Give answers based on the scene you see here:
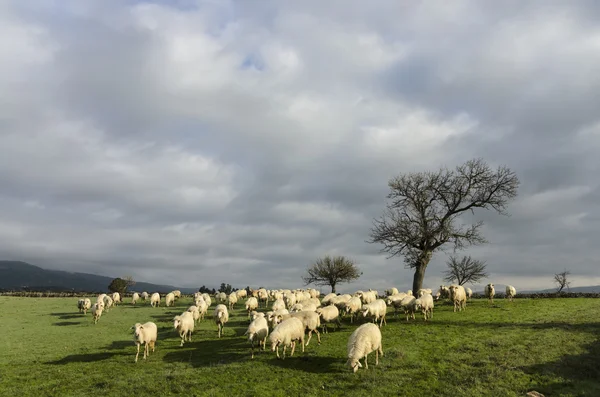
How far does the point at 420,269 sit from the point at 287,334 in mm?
25127

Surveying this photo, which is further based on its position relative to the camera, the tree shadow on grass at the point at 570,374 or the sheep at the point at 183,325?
the sheep at the point at 183,325

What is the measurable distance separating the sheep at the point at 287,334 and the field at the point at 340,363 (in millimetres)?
733

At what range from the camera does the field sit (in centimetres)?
1633

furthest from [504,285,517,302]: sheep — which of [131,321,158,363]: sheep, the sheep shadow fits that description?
the sheep shadow

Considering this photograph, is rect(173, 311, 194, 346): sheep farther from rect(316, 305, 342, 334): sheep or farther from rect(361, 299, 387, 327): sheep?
rect(361, 299, 387, 327): sheep

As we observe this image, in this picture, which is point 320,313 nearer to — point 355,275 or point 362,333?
point 362,333

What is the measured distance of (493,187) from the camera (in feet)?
139

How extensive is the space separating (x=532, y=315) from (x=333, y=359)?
19.4m

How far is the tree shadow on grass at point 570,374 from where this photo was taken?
51.2ft

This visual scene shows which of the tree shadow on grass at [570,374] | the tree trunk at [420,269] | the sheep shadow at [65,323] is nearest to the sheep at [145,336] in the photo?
the sheep shadow at [65,323]

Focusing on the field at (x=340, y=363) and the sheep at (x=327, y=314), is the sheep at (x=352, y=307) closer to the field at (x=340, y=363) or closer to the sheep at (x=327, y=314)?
the field at (x=340, y=363)

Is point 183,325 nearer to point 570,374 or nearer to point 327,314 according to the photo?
point 327,314

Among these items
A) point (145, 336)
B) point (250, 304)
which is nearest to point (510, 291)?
point (250, 304)

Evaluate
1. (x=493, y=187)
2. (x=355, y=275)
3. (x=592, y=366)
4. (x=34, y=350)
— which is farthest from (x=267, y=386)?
(x=355, y=275)
